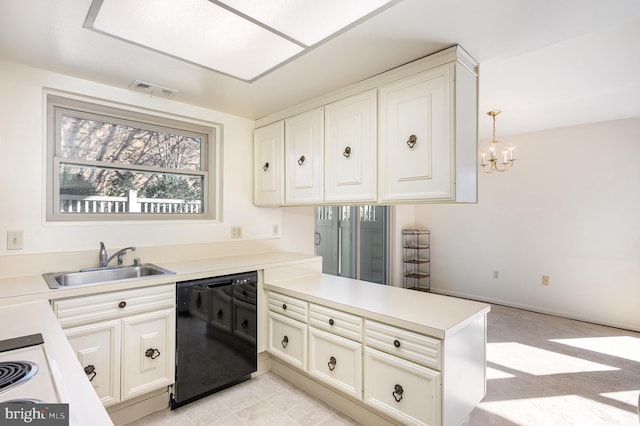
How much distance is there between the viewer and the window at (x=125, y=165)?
7.52 ft

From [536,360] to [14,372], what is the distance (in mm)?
3631

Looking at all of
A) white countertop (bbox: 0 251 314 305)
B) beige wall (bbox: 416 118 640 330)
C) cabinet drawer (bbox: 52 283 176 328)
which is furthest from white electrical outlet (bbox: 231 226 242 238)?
beige wall (bbox: 416 118 640 330)

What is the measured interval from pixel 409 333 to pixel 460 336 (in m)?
0.28

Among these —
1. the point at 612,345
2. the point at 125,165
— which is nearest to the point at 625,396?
the point at 612,345

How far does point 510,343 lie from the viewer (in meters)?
3.34

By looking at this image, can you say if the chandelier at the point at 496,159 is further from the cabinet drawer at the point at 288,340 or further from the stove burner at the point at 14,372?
the stove burner at the point at 14,372

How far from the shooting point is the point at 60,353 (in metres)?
1.02

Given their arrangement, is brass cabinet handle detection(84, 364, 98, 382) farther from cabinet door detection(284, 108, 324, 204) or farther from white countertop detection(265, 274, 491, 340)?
cabinet door detection(284, 108, 324, 204)

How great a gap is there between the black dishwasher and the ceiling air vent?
145 cm

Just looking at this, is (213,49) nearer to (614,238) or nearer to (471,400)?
(471,400)

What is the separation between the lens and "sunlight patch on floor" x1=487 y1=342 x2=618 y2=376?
279 cm

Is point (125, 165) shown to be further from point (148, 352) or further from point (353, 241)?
point (353, 241)

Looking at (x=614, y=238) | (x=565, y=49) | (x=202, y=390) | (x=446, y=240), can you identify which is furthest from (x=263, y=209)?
(x=614, y=238)

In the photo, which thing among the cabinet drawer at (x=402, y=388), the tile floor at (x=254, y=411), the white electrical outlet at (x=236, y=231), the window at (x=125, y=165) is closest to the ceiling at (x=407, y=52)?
the window at (x=125, y=165)
